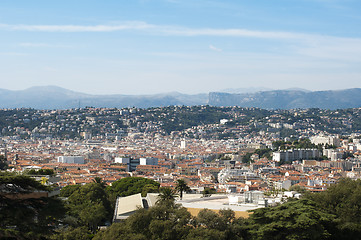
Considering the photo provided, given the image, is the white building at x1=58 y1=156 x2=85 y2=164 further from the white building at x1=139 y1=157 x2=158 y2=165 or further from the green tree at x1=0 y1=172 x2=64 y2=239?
the green tree at x1=0 y1=172 x2=64 y2=239

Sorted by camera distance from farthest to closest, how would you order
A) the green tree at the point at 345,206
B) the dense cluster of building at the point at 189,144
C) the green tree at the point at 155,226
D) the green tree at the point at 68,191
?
the dense cluster of building at the point at 189,144 < the green tree at the point at 68,191 < the green tree at the point at 345,206 < the green tree at the point at 155,226

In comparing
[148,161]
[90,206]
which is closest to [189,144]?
[148,161]

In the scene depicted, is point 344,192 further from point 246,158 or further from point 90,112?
point 90,112

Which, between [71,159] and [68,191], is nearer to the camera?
[68,191]

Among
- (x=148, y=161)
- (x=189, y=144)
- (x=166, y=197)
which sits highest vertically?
(x=166, y=197)

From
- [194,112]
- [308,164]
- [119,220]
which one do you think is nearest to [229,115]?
[194,112]

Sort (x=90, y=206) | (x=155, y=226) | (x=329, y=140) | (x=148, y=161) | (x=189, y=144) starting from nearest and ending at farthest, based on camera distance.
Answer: (x=155, y=226) < (x=90, y=206) < (x=148, y=161) < (x=329, y=140) < (x=189, y=144)

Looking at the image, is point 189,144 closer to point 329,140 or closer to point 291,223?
point 329,140

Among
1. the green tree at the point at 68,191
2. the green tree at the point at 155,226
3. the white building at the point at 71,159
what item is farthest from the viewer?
the white building at the point at 71,159

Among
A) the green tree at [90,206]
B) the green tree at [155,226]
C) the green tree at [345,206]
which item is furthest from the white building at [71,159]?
the green tree at [155,226]

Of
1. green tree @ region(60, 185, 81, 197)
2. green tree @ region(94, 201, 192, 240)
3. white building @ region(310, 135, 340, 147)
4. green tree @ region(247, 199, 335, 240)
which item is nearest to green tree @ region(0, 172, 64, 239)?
green tree @ region(94, 201, 192, 240)

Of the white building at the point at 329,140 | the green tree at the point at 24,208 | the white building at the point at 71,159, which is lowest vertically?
the white building at the point at 71,159

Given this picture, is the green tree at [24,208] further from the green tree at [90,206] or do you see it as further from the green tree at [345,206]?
the green tree at [90,206]
